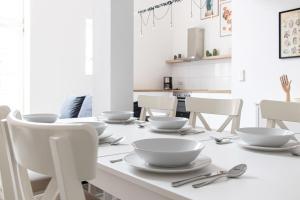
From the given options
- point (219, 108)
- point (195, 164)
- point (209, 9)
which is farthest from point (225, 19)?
point (195, 164)

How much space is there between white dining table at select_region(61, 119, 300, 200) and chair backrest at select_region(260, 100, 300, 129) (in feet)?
1.86

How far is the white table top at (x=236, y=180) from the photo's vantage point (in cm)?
75

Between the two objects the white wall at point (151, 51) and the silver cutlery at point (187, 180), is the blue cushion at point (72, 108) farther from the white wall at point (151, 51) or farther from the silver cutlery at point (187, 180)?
the silver cutlery at point (187, 180)

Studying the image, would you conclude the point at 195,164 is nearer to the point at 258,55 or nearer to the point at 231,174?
the point at 231,174

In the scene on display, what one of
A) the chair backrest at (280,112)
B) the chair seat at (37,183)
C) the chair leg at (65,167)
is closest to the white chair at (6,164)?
the chair leg at (65,167)

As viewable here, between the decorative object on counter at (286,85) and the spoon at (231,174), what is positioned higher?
the decorative object on counter at (286,85)

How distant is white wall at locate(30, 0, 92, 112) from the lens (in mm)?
5322

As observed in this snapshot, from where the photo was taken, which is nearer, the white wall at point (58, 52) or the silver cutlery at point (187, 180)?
the silver cutlery at point (187, 180)

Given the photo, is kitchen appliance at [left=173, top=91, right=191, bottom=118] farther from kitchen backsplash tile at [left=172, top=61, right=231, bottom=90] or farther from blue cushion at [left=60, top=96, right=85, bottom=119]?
blue cushion at [left=60, top=96, right=85, bottom=119]

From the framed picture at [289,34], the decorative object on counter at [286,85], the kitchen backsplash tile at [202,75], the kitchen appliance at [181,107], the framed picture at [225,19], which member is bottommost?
the kitchen appliance at [181,107]

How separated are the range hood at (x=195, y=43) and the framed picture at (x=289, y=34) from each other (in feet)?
7.57

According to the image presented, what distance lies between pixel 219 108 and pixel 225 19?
3979 millimetres

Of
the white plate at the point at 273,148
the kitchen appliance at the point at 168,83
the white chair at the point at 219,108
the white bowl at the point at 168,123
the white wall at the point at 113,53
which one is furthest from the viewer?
the kitchen appliance at the point at 168,83

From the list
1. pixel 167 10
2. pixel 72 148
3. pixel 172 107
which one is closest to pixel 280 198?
pixel 72 148
